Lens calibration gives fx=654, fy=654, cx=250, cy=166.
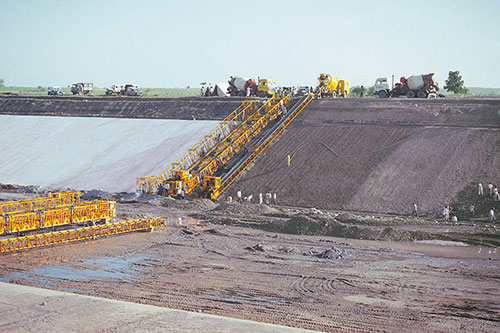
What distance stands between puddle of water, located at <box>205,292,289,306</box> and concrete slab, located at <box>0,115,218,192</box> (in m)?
20.6

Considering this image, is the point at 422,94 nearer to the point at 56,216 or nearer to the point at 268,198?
the point at 268,198

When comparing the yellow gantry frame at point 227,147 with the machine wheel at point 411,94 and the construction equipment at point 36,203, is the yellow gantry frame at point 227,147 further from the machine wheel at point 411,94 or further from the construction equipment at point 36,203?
the machine wheel at point 411,94

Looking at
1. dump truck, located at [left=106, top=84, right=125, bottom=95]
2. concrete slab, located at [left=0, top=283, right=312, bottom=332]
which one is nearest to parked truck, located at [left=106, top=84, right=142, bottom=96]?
dump truck, located at [left=106, top=84, right=125, bottom=95]

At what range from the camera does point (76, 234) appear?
24.5 m

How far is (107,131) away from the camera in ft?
159

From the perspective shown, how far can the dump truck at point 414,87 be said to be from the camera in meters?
49.6

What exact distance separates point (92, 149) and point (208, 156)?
10.3 metres

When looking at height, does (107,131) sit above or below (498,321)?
above

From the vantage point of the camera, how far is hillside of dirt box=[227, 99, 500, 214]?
103ft

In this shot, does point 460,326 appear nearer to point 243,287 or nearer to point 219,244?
point 243,287

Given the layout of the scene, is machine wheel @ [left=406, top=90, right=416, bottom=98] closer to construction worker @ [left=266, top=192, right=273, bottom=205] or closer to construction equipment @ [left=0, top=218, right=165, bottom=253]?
construction worker @ [left=266, top=192, right=273, bottom=205]

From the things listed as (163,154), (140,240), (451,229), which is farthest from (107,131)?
(451,229)

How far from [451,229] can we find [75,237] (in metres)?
14.9

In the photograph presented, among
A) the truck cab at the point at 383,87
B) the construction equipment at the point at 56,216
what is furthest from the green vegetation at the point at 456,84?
the construction equipment at the point at 56,216
